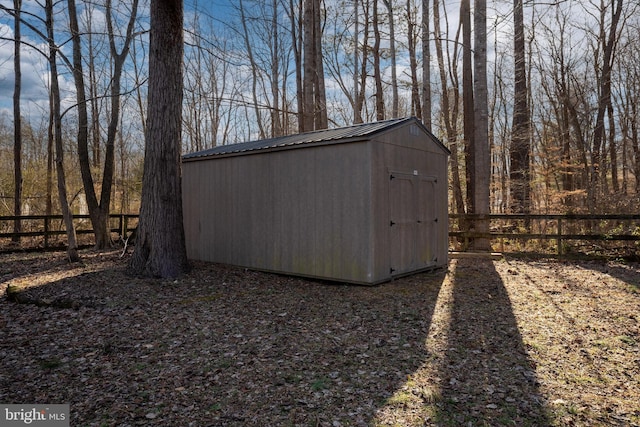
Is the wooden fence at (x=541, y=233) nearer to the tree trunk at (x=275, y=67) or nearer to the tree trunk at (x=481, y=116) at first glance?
the tree trunk at (x=481, y=116)

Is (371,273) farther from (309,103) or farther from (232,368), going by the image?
(309,103)

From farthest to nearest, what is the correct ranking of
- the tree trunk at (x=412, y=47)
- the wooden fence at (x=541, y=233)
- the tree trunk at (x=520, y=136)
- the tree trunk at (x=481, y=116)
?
the tree trunk at (x=412, y=47), the tree trunk at (x=520, y=136), the tree trunk at (x=481, y=116), the wooden fence at (x=541, y=233)

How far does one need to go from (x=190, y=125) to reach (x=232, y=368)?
60.6ft

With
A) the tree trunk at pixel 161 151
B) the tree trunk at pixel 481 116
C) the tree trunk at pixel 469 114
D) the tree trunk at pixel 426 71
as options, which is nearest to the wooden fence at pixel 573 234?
the tree trunk at pixel 481 116

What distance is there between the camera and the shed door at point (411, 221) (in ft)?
21.7

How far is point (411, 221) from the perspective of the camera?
7047mm

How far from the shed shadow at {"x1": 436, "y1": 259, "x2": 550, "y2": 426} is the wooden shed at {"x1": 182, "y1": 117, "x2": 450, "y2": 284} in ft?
5.41

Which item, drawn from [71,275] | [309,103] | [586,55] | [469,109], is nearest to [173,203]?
[71,275]

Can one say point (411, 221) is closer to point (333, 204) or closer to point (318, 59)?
point (333, 204)

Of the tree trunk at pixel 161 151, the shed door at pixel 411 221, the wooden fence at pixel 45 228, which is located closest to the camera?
the tree trunk at pixel 161 151

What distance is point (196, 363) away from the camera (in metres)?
3.42

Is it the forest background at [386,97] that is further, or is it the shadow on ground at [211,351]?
the forest background at [386,97]

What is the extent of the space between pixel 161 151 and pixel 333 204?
283 centimetres

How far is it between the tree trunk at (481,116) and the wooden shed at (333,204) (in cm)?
175
